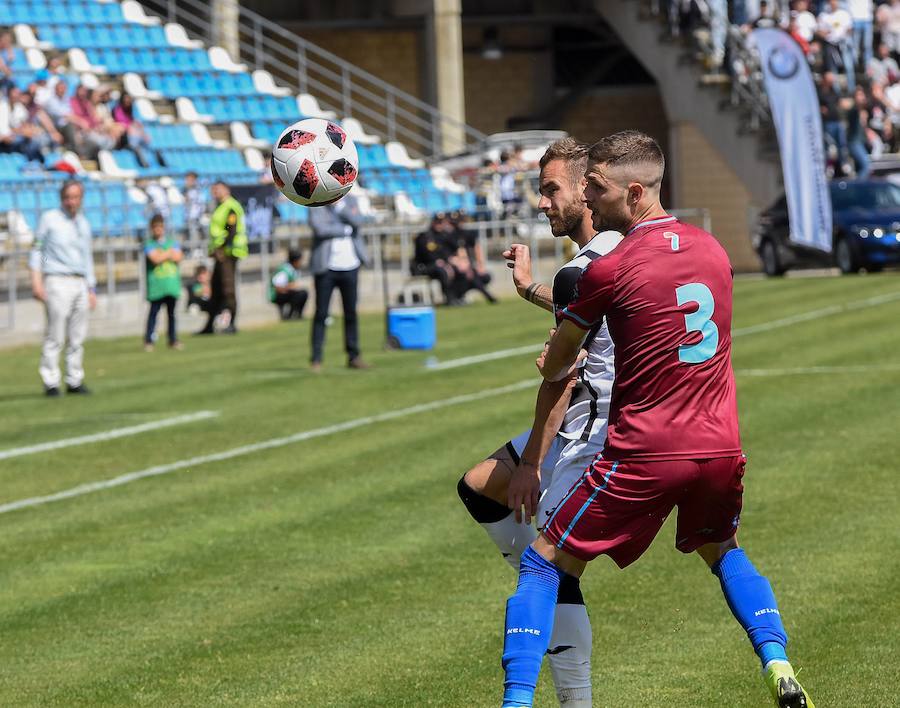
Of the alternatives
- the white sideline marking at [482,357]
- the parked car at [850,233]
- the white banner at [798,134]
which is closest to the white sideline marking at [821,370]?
the white sideline marking at [482,357]

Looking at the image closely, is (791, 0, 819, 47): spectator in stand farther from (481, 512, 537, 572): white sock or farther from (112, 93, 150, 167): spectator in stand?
(481, 512, 537, 572): white sock

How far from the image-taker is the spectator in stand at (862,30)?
132ft

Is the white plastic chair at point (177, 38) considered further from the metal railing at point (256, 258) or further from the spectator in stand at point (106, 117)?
the metal railing at point (256, 258)

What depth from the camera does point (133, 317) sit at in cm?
2642

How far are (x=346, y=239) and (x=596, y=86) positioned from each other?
1263 inches

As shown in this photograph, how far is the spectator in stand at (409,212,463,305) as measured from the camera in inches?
1100

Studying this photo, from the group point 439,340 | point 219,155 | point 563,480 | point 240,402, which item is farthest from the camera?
point 219,155

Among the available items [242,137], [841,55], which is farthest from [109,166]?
[841,55]

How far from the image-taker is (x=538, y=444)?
554cm

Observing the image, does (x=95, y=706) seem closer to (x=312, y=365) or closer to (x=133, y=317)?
(x=312, y=365)

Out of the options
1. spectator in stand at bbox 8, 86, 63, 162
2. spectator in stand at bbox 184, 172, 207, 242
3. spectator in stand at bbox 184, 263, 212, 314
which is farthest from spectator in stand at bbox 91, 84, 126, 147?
spectator in stand at bbox 184, 263, 212, 314

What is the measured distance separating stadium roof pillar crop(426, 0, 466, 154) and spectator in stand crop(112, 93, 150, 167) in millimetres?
11340

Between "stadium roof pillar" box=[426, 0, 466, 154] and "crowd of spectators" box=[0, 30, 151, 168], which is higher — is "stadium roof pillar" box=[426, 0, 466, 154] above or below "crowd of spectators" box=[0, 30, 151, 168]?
above

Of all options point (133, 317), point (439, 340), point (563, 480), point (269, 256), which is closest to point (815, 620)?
point (563, 480)
